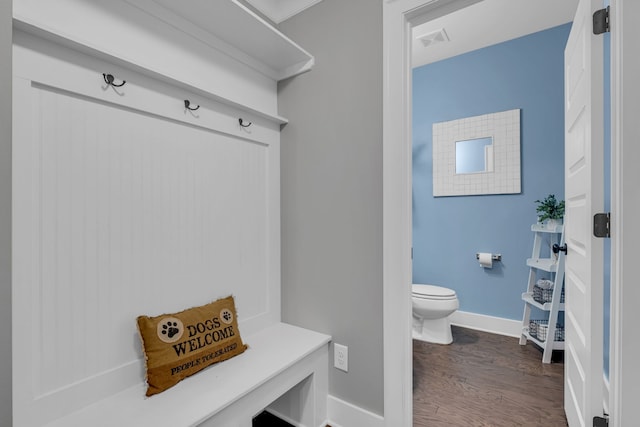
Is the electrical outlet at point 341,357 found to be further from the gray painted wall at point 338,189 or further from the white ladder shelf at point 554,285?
the white ladder shelf at point 554,285

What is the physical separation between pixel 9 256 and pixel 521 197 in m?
3.19

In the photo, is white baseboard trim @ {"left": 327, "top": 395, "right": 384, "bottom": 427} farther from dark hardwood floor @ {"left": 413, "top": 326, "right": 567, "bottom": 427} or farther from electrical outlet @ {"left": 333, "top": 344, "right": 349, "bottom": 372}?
dark hardwood floor @ {"left": 413, "top": 326, "right": 567, "bottom": 427}

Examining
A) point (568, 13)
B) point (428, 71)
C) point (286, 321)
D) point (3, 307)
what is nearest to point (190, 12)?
point (3, 307)

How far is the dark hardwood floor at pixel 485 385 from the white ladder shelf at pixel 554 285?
122mm

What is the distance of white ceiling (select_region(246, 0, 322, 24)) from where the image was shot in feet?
5.68

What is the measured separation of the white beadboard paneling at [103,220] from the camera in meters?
0.94

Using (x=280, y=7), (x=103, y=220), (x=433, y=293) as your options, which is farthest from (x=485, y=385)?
(x=280, y=7)

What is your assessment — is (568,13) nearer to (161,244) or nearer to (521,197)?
(521,197)

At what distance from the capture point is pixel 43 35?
3.09 ft

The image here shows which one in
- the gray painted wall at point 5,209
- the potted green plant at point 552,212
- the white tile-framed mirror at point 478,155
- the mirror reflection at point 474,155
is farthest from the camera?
the mirror reflection at point 474,155

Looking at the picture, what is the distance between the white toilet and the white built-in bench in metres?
1.25
